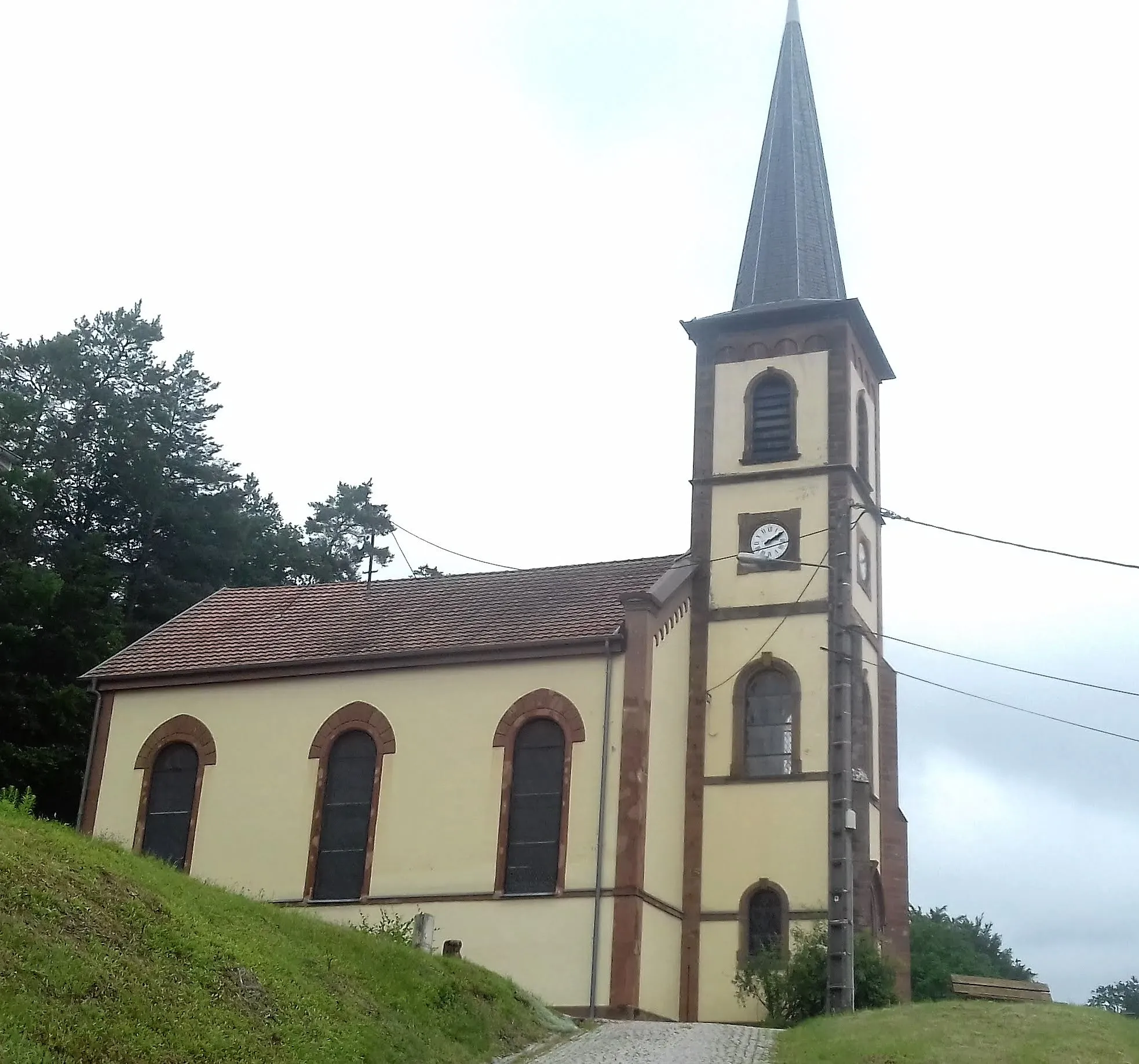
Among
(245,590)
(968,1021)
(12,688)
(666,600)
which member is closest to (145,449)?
(12,688)

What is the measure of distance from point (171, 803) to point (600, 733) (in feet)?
32.4

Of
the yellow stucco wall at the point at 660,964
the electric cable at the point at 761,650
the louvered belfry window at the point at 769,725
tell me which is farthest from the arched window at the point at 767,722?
the yellow stucco wall at the point at 660,964

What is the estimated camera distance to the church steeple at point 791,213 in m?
36.9

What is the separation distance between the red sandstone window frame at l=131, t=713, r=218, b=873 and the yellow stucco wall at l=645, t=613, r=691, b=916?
9.53 metres

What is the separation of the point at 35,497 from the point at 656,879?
25.6 m

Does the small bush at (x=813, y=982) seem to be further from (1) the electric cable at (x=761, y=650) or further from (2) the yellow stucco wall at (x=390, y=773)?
(1) the electric cable at (x=761, y=650)

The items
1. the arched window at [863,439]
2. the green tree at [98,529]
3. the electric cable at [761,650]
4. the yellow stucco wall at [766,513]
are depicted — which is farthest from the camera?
the green tree at [98,529]

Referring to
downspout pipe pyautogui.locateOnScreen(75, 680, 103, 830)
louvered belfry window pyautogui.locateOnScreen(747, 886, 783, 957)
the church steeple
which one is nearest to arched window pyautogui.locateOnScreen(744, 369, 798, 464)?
the church steeple

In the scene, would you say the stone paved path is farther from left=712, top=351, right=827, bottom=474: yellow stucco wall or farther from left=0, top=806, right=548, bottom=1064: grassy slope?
left=712, top=351, right=827, bottom=474: yellow stucco wall

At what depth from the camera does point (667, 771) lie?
30.4m

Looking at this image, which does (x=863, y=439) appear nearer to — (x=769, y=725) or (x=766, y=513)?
(x=766, y=513)

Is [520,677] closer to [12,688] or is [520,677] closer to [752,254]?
[752,254]

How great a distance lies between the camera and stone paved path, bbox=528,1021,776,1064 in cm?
1941

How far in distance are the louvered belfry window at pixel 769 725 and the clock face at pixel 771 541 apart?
265 cm
